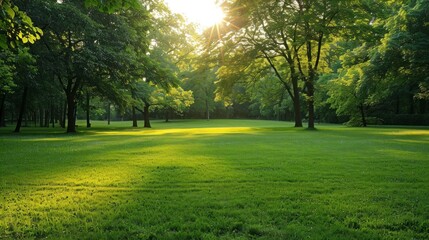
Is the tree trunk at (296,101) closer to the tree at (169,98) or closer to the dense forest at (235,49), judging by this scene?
the dense forest at (235,49)

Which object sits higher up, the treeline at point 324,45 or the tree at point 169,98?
the treeline at point 324,45

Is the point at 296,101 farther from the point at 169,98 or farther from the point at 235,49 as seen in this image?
the point at 169,98

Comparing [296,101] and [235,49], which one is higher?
[235,49]

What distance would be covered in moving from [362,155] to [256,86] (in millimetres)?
26146

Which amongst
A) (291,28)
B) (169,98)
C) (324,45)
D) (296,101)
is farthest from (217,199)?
(169,98)

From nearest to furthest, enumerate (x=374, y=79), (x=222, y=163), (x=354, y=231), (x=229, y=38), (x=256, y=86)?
(x=354, y=231) → (x=222, y=163) → (x=374, y=79) → (x=229, y=38) → (x=256, y=86)

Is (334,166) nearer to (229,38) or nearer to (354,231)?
(354,231)

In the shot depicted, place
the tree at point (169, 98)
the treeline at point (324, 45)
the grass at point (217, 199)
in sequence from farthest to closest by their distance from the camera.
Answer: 1. the tree at point (169, 98)
2. the treeline at point (324, 45)
3. the grass at point (217, 199)

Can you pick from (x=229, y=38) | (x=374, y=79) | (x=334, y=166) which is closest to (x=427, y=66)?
(x=374, y=79)

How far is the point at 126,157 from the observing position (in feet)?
38.3

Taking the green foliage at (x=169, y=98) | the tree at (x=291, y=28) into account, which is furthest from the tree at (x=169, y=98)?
the tree at (x=291, y=28)

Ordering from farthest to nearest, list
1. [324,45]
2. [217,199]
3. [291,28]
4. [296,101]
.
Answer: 1. [296,101]
2. [324,45]
3. [291,28]
4. [217,199]

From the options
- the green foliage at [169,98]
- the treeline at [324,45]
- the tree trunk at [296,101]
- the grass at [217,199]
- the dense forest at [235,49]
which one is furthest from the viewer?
the green foliage at [169,98]

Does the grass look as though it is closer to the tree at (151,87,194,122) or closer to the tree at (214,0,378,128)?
the tree at (214,0,378,128)
